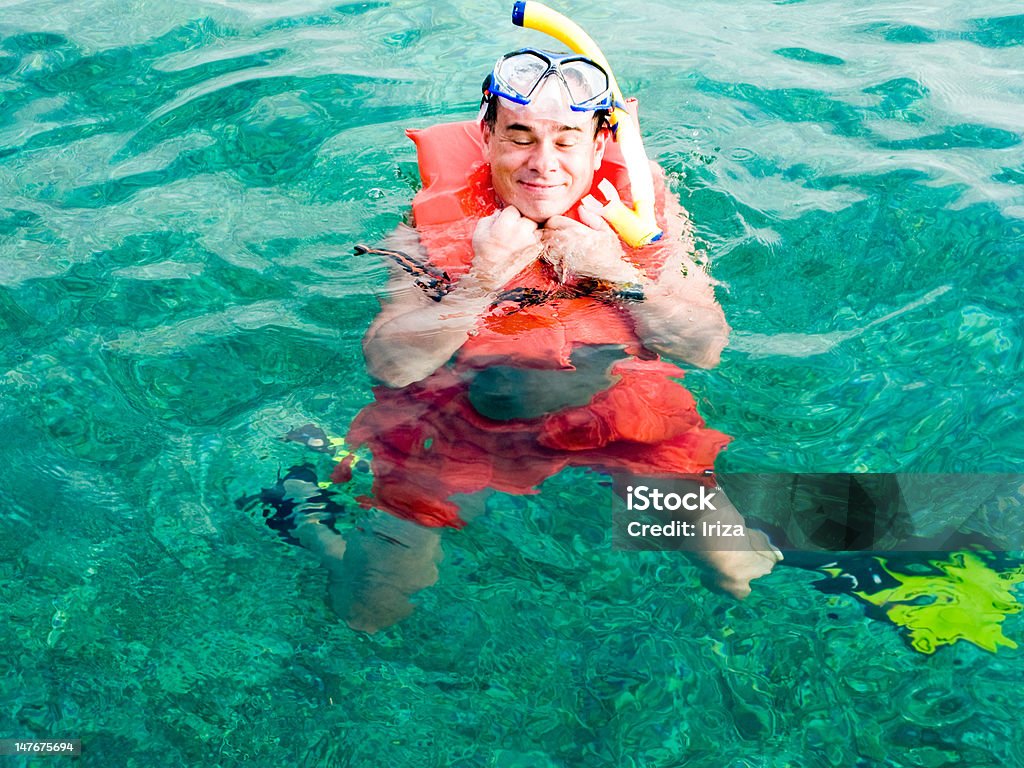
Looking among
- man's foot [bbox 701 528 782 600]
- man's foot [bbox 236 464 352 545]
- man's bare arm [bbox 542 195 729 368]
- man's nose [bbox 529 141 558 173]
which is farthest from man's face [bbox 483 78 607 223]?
man's foot [bbox 701 528 782 600]

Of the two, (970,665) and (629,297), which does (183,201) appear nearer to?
(629,297)

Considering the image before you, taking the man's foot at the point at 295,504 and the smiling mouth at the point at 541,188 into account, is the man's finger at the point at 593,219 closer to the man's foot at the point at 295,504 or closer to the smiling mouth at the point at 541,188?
the smiling mouth at the point at 541,188

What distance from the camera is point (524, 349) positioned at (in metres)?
3.84

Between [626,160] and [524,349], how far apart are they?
3.45ft

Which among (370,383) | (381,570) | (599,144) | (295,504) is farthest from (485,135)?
(381,570)

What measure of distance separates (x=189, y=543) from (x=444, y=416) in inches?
40.4

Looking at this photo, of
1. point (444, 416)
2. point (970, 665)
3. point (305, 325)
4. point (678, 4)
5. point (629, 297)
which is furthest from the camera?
point (678, 4)

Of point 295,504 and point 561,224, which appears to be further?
point 561,224

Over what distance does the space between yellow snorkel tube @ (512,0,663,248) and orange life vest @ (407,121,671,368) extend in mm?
87

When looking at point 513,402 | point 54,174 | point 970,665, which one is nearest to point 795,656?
point 970,665

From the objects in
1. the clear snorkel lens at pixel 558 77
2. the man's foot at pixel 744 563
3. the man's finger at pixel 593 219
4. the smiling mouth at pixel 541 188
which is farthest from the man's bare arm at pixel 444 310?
the man's foot at pixel 744 563

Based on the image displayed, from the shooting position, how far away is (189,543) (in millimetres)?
3494

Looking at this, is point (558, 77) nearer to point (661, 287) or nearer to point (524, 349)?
point (661, 287)

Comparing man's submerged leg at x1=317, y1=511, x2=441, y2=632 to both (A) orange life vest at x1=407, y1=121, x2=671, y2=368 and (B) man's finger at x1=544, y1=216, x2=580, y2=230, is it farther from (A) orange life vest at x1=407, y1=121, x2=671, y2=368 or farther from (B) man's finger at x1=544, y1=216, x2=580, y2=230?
(B) man's finger at x1=544, y1=216, x2=580, y2=230
